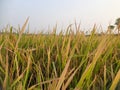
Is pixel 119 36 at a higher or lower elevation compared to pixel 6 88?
higher

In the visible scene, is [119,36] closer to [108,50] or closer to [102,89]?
[108,50]

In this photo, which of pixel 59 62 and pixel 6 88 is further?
pixel 59 62

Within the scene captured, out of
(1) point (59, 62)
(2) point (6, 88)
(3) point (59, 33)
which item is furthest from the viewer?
(3) point (59, 33)

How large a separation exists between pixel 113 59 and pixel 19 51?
35 cm

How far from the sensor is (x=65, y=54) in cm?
75

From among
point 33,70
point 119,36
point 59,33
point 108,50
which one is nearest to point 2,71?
point 33,70

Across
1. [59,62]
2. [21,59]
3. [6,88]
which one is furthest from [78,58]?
[6,88]

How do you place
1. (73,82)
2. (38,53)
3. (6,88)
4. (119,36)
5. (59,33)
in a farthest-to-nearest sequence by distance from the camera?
(59,33), (119,36), (38,53), (73,82), (6,88)

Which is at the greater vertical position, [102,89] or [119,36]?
[119,36]

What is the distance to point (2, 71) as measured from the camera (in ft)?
2.35

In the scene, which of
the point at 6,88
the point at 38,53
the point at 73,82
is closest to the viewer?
the point at 6,88

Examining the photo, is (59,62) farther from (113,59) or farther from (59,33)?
(59,33)

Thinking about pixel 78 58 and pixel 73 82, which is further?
pixel 78 58

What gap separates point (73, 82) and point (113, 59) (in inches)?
10.0
